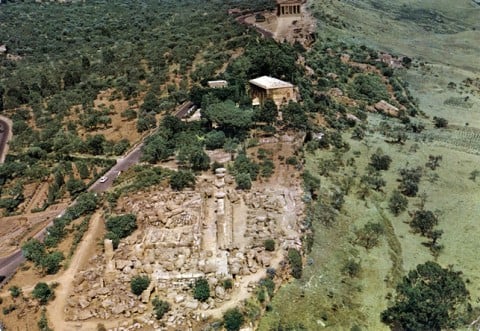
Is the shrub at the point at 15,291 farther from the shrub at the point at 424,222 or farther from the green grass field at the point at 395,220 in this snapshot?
the shrub at the point at 424,222

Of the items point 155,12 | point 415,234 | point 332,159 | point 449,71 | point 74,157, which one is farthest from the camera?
point 155,12

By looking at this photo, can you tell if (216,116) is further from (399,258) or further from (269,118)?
(399,258)

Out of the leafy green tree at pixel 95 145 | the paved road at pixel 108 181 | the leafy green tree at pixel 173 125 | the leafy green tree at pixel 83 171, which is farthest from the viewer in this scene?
the leafy green tree at pixel 95 145

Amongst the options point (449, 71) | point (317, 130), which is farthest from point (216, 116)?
point (449, 71)

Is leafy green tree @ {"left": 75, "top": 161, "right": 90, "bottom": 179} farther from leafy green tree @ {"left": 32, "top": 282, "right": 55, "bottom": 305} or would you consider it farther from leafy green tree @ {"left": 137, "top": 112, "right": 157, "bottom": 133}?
leafy green tree @ {"left": 32, "top": 282, "right": 55, "bottom": 305}

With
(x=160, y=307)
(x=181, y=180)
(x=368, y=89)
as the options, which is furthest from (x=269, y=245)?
(x=368, y=89)

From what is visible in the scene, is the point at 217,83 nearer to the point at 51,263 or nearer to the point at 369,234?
the point at 369,234

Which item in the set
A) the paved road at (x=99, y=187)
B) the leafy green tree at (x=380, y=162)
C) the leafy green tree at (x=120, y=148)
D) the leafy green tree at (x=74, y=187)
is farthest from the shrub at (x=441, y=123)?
the leafy green tree at (x=74, y=187)
